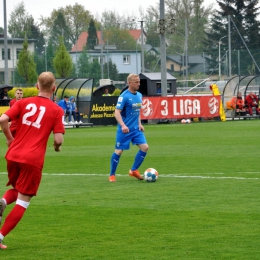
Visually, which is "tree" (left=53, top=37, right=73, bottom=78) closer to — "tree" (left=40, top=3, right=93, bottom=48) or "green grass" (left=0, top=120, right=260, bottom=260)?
"green grass" (left=0, top=120, right=260, bottom=260)

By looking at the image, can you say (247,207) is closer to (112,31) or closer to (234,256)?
(234,256)

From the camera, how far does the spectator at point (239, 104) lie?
41562mm

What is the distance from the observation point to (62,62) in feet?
190

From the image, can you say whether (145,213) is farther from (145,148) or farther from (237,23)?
(237,23)

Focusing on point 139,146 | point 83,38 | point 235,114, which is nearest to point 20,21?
point 83,38

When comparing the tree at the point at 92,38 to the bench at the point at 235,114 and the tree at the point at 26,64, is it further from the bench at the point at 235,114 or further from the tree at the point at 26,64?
the bench at the point at 235,114

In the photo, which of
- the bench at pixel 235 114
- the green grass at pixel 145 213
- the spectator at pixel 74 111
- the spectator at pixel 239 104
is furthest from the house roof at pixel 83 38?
the green grass at pixel 145 213

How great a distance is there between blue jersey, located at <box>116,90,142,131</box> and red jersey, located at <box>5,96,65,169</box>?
5.94 meters

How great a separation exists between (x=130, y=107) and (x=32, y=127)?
6111 mm

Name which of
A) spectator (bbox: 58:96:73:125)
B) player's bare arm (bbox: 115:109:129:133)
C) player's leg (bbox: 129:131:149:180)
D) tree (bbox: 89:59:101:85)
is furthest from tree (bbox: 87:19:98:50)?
player's bare arm (bbox: 115:109:129:133)

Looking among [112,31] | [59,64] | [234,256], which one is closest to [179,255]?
[234,256]

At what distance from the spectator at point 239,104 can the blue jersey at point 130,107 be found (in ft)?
94.6

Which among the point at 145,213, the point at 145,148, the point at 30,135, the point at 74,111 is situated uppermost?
the point at 30,135

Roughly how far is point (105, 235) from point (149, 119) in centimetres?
2992
